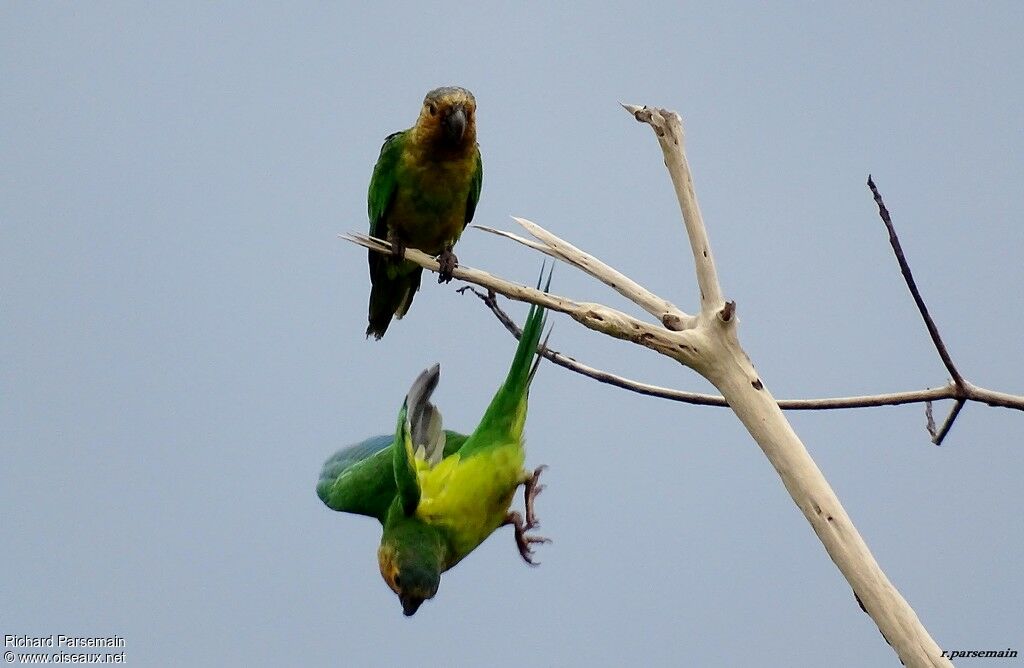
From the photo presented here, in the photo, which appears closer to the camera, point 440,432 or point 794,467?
point 794,467

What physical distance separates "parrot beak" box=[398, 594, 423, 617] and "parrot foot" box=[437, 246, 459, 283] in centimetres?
131

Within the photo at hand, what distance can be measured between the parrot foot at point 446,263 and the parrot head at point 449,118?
0.46 metres

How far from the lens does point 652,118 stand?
342 cm

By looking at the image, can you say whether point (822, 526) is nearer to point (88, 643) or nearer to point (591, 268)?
point (591, 268)

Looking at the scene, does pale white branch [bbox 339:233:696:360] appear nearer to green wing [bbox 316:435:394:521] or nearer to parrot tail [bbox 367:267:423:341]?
green wing [bbox 316:435:394:521]

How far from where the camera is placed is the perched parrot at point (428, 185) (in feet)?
15.3

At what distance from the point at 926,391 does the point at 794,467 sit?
0.77 m

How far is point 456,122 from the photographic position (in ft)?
15.2

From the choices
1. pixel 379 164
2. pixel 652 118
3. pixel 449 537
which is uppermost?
pixel 379 164

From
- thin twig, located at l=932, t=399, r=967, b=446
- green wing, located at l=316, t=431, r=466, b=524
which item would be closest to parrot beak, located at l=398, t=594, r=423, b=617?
green wing, located at l=316, t=431, r=466, b=524

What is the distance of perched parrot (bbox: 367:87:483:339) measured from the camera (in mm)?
4672

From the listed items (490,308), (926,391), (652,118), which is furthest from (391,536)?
(926,391)

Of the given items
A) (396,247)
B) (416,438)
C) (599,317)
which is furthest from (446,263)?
(599,317)

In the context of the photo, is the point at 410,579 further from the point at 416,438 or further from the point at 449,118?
the point at 449,118
